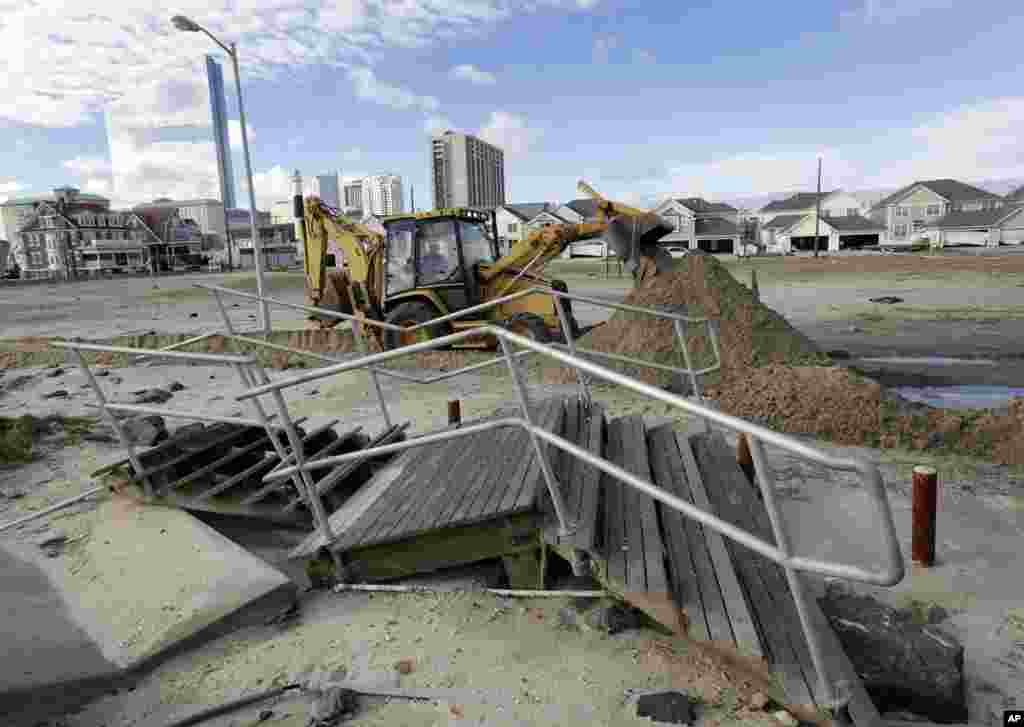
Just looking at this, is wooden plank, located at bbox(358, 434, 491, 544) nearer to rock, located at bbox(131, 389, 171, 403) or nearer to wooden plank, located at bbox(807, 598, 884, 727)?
wooden plank, located at bbox(807, 598, 884, 727)

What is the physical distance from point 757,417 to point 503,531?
13.4ft

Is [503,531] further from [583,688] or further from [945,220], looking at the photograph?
[945,220]

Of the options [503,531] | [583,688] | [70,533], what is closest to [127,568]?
[70,533]

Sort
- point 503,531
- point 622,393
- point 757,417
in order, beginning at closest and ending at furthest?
point 503,531 < point 757,417 < point 622,393

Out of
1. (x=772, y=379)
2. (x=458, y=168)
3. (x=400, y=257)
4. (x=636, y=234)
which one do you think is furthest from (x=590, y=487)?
(x=458, y=168)

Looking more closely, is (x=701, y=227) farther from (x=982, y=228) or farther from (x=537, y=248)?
(x=537, y=248)

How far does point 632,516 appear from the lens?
3670 mm

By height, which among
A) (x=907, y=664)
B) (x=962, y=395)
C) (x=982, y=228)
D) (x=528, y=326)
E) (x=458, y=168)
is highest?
(x=458, y=168)

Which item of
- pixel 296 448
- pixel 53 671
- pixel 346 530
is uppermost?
pixel 296 448

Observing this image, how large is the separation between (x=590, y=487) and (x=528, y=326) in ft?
22.9

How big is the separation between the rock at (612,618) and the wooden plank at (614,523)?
0.81 feet

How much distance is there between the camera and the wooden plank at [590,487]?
10.6ft

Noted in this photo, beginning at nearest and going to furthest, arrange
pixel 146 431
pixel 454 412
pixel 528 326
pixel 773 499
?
pixel 773 499 → pixel 146 431 → pixel 454 412 → pixel 528 326

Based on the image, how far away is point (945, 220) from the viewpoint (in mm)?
59375
